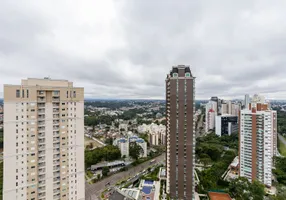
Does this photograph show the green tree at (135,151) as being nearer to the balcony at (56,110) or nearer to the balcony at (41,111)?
the balcony at (56,110)

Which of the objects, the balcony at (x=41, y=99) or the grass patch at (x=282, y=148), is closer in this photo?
the balcony at (x=41, y=99)

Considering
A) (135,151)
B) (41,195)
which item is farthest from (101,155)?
(41,195)

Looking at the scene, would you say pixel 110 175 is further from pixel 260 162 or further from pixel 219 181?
pixel 260 162

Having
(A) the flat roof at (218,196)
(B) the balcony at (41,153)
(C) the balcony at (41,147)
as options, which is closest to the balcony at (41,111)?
(C) the balcony at (41,147)

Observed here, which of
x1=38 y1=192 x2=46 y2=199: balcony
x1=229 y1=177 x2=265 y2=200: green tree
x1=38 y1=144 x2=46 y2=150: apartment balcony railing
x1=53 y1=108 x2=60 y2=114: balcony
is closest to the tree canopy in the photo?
x1=38 y1=192 x2=46 y2=199: balcony

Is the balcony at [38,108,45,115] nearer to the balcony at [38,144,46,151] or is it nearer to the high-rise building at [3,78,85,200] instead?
the high-rise building at [3,78,85,200]

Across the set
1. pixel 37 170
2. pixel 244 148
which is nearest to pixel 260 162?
pixel 244 148
